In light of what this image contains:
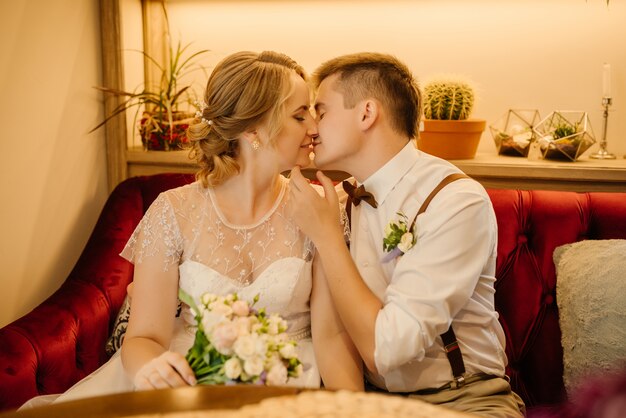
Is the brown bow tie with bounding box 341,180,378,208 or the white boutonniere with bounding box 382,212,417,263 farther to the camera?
the brown bow tie with bounding box 341,180,378,208

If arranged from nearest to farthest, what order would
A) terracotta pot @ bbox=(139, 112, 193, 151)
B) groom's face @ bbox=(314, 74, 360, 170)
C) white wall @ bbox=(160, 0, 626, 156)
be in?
1. groom's face @ bbox=(314, 74, 360, 170)
2. white wall @ bbox=(160, 0, 626, 156)
3. terracotta pot @ bbox=(139, 112, 193, 151)

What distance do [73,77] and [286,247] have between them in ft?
4.62

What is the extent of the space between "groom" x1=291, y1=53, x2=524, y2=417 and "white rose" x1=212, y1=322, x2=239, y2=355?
584 mm

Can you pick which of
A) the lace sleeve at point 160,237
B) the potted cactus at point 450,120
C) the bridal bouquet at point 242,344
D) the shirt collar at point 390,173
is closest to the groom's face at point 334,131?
the shirt collar at point 390,173

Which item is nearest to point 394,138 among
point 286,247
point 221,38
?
point 286,247

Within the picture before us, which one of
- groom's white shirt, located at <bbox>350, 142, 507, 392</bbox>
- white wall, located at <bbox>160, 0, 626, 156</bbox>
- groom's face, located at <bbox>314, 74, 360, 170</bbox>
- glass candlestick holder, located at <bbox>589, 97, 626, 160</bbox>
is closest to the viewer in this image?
groom's white shirt, located at <bbox>350, 142, 507, 392</bbox>

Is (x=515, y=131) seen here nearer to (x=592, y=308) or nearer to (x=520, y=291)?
(x=520, y=291)

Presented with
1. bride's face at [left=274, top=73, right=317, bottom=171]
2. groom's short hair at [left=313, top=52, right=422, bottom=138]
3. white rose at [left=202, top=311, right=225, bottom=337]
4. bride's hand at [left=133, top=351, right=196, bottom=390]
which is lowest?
bride's hand at [left=133, top=351, right=196, bottom=390]

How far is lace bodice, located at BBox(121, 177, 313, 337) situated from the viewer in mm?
2080

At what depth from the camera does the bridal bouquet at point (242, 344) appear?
135 centimetres

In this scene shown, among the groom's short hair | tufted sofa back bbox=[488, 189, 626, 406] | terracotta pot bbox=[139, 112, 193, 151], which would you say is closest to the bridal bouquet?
the groom's short hair

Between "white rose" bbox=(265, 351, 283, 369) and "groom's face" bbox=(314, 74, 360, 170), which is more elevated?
"groom's face" bbox=(314, 74, 360, 170)

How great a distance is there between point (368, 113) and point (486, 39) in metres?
1.19

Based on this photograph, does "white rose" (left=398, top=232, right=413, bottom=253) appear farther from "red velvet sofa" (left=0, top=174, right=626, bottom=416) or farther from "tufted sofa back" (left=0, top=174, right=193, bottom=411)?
"tufted sofa back" (left=0, top=174, right=193, bottom=411)
